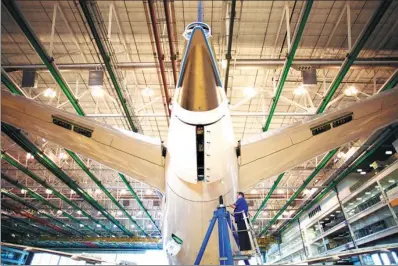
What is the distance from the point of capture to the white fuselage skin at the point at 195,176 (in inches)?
261

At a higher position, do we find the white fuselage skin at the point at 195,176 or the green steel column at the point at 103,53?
the green steel column at the point at 103,53

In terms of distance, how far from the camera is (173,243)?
7199mm

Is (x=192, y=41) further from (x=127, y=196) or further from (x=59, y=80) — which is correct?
(x=127, y=196)

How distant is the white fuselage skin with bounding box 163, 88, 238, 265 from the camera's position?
662 centimetres

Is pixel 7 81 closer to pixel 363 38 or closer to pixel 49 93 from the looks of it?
pixel 49 93

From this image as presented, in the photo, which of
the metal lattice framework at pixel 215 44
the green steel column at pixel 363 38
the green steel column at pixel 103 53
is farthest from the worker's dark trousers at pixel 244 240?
the green steel column at pixel 363 38

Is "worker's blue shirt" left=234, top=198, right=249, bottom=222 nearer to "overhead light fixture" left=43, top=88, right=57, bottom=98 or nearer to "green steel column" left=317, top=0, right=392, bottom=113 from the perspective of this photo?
"green steel column" left=317, top=0, right=392, bottom=113

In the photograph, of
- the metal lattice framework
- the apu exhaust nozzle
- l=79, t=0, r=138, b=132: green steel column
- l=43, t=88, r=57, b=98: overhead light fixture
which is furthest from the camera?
l=43, t=88, r=57, b=98: overhead light fixture

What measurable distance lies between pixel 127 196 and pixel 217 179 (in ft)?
120

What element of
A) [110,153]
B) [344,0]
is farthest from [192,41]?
[344,0]

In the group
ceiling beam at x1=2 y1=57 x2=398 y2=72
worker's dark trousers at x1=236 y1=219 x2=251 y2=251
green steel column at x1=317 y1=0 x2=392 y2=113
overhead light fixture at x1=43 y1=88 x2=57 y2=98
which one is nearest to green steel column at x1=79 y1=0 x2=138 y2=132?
ceiling beam at x1=2 y1=57 x2=398 y2=72

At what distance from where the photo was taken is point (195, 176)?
682cm

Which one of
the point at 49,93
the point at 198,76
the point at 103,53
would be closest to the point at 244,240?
the point at 198,76

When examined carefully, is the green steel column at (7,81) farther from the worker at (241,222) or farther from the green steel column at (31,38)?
Answer: the worker at (241,222)
